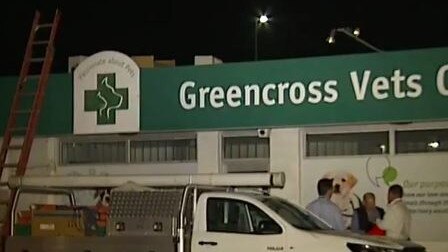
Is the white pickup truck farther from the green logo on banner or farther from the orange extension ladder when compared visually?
the green logo on banner

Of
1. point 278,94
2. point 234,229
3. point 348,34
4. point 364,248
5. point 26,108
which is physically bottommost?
point 364,248

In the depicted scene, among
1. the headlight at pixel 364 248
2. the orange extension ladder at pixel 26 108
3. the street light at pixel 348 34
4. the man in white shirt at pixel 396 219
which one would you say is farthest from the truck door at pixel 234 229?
the street light at pixel 348 34

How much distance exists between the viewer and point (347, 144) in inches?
757

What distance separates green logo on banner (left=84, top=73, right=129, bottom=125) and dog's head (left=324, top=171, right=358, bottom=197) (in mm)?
4458

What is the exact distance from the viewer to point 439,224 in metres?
18.2

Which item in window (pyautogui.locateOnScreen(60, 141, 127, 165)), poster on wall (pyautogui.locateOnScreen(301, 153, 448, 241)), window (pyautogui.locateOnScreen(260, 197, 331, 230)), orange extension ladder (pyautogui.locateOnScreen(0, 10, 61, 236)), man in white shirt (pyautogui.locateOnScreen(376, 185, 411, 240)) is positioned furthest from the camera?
window (pyautogui.locateOnScreen(60, 141, 127, 165))

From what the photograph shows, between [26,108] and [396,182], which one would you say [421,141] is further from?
[26,108]

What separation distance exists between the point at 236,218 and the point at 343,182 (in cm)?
422

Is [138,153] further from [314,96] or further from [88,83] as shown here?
[314,96]

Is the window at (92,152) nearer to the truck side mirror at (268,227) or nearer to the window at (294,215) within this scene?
the window at (294,215)

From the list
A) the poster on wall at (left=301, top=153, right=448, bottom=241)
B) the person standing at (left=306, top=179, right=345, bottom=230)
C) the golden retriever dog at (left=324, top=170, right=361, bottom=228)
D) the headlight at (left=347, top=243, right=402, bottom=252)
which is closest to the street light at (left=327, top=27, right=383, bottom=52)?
the poster on wall at (left=301, top=153, right=448, bottom=241)

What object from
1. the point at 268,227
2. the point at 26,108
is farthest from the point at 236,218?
the point at 26,108

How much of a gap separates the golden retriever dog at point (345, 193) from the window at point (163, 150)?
310cm

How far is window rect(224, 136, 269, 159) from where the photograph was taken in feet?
66.1
